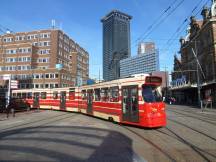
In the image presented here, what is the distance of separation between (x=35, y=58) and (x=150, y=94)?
264 ft

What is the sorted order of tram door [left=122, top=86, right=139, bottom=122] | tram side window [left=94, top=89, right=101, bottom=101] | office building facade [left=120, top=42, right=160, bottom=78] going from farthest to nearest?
office building facade [left=120, top=42, right=160, bottom=78]
tram side window [left=94, top=89, right=101, bottom=101]
tram door [left=122, top=86, right=139, bottom=122]

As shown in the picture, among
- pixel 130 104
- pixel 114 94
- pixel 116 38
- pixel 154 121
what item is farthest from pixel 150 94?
pixel 116 38

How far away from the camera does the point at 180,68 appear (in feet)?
210

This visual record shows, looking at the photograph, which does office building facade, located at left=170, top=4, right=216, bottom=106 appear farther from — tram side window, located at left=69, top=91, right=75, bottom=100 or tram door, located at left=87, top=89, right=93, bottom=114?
tram door, located at left=87, top=89, right=93, bottom=114

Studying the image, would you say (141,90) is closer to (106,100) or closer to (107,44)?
(106,100)

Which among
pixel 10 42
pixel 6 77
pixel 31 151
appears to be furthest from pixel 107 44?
pixel 10 42

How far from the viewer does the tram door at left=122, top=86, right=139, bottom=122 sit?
1329cm

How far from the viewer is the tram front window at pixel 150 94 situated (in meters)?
13.0

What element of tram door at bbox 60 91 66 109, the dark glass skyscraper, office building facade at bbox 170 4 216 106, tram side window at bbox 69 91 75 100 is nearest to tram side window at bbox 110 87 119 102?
the dark glass skyscraper

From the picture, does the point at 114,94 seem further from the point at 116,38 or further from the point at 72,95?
the point at 116,38

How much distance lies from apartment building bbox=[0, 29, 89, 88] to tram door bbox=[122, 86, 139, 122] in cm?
6864

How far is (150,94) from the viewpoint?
13203mm

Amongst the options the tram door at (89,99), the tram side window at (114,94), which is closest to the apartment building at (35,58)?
the tram door at (89,99)

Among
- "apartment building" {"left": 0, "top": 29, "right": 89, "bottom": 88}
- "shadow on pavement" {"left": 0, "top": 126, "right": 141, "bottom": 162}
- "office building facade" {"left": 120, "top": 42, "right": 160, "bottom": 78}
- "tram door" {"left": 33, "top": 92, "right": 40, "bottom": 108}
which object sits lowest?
"shadow on pavement" {"left": 0, "top": 126, "right": 141, "bottom": 162}
